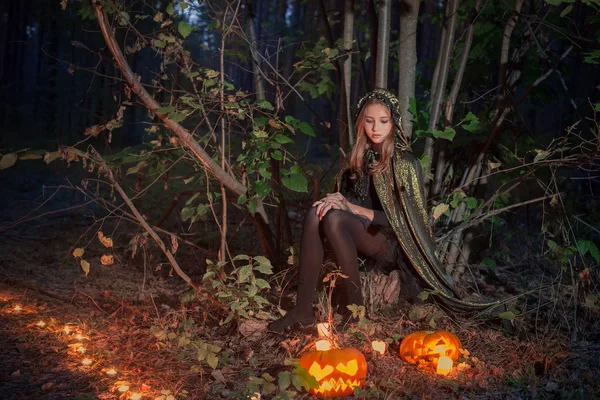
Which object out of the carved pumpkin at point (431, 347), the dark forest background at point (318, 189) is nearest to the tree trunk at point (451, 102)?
the dark forest background at point (318, 189)

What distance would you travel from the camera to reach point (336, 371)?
2.42 meters

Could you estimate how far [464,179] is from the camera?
157 inches

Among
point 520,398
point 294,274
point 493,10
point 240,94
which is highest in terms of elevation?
point 493,10

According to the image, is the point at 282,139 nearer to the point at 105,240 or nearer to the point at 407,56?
the point at 105,240

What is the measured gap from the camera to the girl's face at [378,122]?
3.20m

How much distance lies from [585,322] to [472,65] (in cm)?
220

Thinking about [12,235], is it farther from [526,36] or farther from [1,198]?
[526,36]

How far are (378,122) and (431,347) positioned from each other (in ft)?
4.41

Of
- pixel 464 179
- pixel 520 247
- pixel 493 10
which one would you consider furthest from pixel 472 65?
pixel 520 247

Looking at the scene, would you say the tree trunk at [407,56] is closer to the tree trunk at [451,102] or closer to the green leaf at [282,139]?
the tree trunk at [451,102]

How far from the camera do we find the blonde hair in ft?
10.6

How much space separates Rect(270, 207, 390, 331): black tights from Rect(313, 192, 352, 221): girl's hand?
0.09 ft

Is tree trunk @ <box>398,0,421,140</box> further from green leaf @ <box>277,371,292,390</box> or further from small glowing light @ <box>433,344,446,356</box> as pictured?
green leaf @ <box>277,371,292,390</box>

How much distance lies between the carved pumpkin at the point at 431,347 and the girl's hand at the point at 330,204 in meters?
0.84
